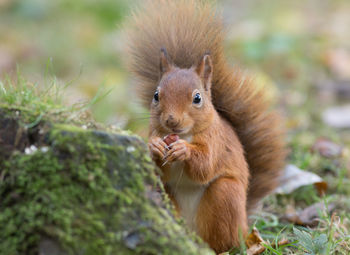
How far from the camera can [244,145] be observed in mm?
2635

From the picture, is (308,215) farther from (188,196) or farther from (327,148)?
(327,148)

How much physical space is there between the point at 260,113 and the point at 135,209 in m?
1.35

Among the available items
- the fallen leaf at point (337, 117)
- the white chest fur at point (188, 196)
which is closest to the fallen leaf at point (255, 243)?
the white chest fur at point (188, 196)

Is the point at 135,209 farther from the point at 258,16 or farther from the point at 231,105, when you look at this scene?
the point at 258,16

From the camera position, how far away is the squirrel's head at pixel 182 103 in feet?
6.89

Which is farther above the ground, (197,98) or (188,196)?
(197,98)

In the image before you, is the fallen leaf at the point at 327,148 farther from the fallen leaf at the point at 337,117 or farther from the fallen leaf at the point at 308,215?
the fallen leaf at the point at 308,215

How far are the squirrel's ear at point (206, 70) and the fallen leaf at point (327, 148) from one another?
54.2 inches

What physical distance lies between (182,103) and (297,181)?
1.08 metres

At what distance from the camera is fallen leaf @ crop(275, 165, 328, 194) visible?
9.24ft

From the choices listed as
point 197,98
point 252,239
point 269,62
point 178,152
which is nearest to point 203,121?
point 197,98

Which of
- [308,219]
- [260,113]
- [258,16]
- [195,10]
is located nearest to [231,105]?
[260,113]

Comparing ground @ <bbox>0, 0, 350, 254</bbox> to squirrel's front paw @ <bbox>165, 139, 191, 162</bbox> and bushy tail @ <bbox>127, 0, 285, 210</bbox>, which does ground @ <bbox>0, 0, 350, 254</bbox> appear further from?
squirrel's front paw @ <bbox>165, 139, 191, 162</bbox>

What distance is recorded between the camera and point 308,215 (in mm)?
2525
